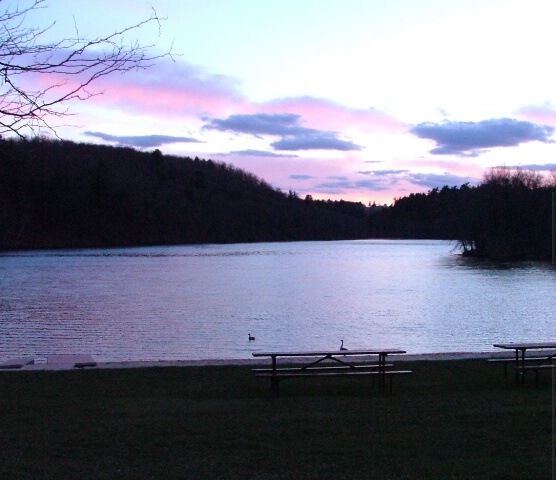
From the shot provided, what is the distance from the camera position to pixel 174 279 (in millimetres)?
51406

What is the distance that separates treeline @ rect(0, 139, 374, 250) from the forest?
201 millimetres

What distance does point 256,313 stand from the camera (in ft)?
100

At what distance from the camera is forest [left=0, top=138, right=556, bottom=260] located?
8319 centimetres

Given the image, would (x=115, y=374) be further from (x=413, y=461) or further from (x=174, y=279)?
(x=174, y=279)

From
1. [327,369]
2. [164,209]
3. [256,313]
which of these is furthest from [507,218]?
[164,209]

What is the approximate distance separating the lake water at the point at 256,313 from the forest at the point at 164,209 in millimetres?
18976

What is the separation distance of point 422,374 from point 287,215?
186651mm

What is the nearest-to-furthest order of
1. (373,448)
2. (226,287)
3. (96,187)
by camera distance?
(373,448), (226,287), (96,187)

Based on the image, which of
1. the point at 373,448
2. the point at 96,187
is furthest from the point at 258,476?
the point at 96,187

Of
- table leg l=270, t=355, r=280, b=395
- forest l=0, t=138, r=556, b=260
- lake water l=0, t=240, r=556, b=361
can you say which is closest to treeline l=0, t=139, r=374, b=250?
forest l=0, t=138, r=556, b=260

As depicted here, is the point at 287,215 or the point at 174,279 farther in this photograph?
the point at 287,215

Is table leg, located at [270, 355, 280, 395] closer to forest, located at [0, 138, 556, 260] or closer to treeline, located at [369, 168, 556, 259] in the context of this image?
forest, located at [0, 138, 556, 260]

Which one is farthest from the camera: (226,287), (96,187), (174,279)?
(96,187)

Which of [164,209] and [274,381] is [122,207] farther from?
[274,381]
